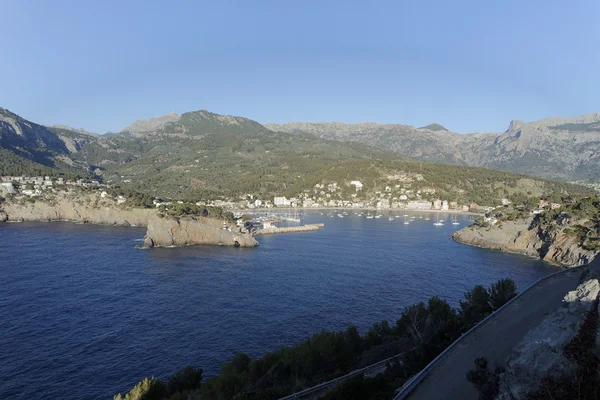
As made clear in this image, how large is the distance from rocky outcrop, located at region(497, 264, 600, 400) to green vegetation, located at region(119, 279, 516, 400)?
5.27m

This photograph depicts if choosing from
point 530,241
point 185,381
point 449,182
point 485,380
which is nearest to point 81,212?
point 185,381

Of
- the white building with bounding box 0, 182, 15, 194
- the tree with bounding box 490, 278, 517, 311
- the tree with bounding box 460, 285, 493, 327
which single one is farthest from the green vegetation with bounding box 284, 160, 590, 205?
the tree with bounding box 460, 285, 493, 327

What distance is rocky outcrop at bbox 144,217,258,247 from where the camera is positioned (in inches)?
2589

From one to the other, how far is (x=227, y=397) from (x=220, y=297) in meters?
22.5

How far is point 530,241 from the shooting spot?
64375 mm

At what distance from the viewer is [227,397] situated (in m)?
16.3

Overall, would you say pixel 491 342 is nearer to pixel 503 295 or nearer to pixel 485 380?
pixel 485 380

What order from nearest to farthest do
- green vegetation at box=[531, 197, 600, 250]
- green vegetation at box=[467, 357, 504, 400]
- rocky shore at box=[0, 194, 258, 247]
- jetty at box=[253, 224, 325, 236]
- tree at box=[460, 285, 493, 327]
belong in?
green vegetation at box=[467, 357, 504, 400]
tree at box=[460, 285, 493, 327]
green vegetation at box=[531, 197, 600, 250]
jetty at box=[253, 224, 325, 236]
rocky shore at box=[0, 194, 258, 247]

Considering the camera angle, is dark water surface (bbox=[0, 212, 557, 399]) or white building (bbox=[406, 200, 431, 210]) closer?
dark water surface (bbox=[0, 212, 557, 399])

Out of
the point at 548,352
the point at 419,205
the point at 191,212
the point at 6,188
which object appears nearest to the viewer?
the point at 548,352

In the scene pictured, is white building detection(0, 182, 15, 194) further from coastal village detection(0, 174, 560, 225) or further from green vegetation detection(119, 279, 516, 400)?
green vegetation detection(119, 279, 516, 400)

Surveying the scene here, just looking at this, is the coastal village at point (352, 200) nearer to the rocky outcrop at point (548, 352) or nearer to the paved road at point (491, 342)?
the paved road at point (491, 342)

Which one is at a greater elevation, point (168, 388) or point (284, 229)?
point (284, 229)

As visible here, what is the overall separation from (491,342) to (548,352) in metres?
8.85
